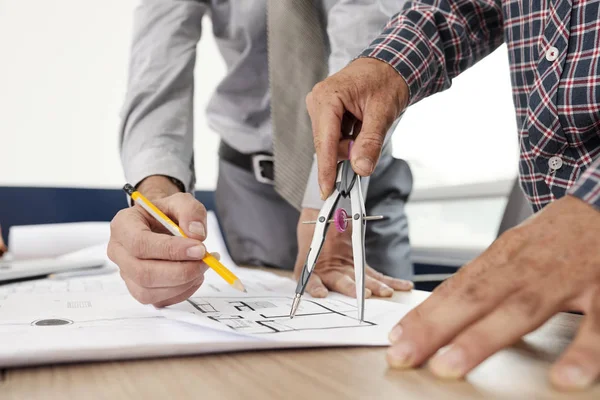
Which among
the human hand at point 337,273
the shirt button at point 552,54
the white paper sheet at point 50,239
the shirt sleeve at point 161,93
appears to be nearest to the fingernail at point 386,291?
the human hand at point 337,273

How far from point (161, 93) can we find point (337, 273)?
1.82 feet

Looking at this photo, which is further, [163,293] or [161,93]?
[161,93]

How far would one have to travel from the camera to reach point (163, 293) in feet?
1.84

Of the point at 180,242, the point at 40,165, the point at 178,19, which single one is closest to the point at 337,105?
the point at 180,242

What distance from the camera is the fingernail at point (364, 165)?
55 cm

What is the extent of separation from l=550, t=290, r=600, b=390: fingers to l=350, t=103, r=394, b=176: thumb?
27 cm

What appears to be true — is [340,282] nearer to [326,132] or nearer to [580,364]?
[326,132]

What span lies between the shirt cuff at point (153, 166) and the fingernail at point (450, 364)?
69 cm

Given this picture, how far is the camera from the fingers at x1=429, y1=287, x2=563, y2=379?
0.35m

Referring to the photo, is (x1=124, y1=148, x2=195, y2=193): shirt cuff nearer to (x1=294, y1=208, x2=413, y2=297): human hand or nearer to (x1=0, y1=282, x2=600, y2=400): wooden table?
(x1=294, y1=208, x2=413, y2=297): human hand

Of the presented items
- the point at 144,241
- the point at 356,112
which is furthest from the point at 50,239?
the point at 356,112

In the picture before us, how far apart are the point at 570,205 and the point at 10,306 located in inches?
22.3

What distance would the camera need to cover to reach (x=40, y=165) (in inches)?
83.2

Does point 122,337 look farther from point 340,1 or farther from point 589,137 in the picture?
point 340,1
